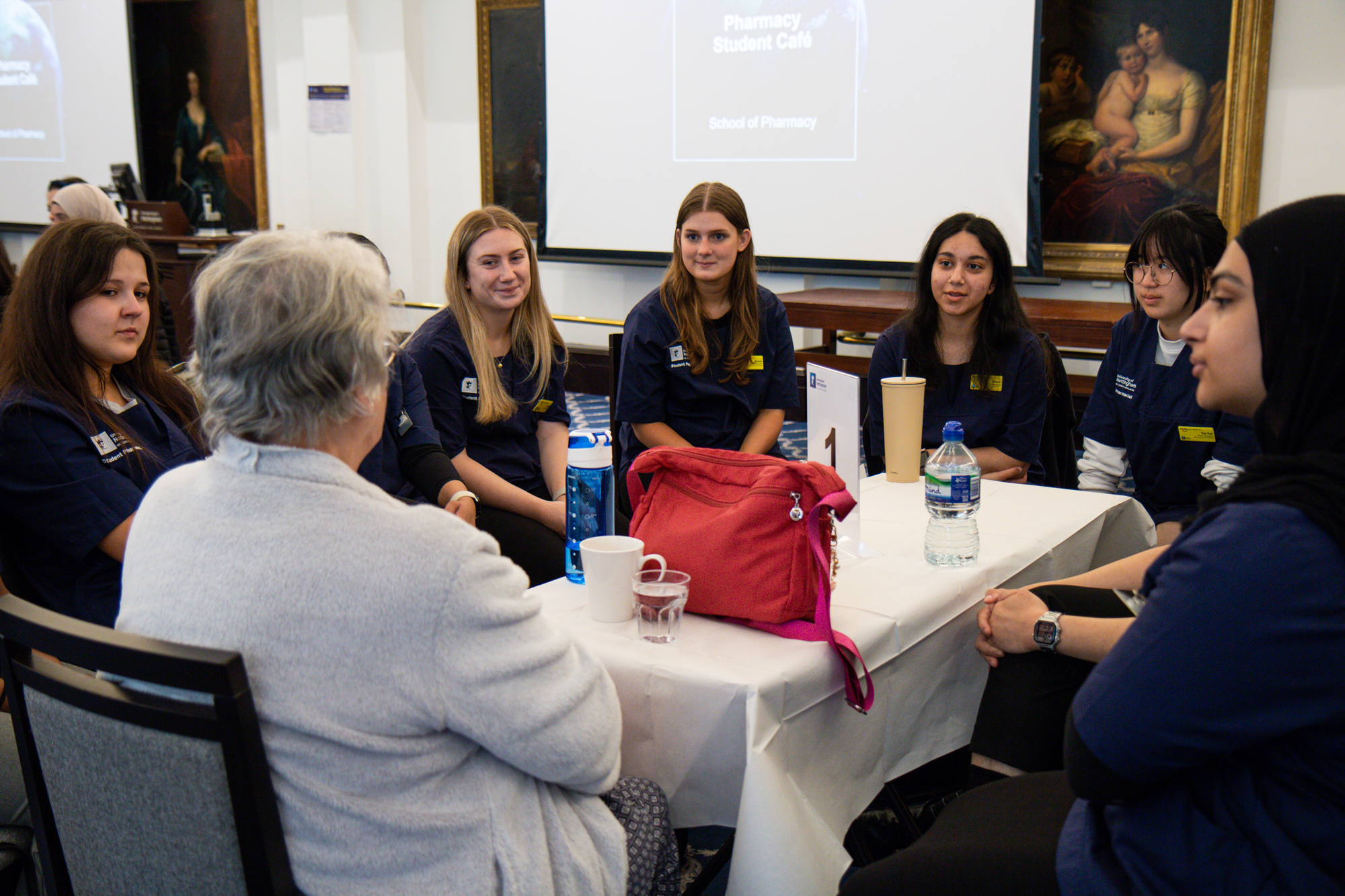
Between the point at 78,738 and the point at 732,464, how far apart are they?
0.91 meters

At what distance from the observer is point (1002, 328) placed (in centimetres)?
281

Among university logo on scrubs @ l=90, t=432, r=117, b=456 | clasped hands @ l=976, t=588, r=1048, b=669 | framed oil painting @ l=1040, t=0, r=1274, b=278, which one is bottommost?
clasped hands @ l=976, t=588, r=1048, b=669

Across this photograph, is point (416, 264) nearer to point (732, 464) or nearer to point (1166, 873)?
point (732, 464)

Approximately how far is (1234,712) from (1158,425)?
187cm

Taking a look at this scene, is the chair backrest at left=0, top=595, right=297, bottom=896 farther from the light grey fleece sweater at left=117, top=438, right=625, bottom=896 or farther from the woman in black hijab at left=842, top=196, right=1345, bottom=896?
the woman in black hijab at left=842, top=196, right=1345, bottom=896

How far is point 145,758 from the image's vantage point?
3.25 feet

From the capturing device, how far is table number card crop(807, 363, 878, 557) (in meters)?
1.79

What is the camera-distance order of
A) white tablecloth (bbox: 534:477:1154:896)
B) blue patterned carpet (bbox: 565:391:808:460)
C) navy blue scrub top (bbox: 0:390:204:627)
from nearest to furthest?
white tablecloth (bbox: 534:477:1154:896), navy blue scrub top (bbox: 0:390:204:627), blue patterned carpet (bbox: 565:391:808:460)

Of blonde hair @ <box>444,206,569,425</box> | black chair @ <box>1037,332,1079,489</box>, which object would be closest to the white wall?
blonde hair @ <box>444,206,569,425</box>

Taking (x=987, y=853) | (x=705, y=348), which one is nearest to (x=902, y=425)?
(x=705, y=348)

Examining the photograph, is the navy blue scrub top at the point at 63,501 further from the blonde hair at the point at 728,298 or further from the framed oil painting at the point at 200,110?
the framed oil painting at the point at 200,110

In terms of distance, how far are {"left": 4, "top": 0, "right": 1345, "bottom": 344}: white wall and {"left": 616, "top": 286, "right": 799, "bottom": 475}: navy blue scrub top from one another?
3913 mm

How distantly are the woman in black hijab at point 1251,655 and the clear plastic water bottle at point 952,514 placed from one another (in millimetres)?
737

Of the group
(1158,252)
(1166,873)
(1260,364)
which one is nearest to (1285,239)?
(1260,364)
